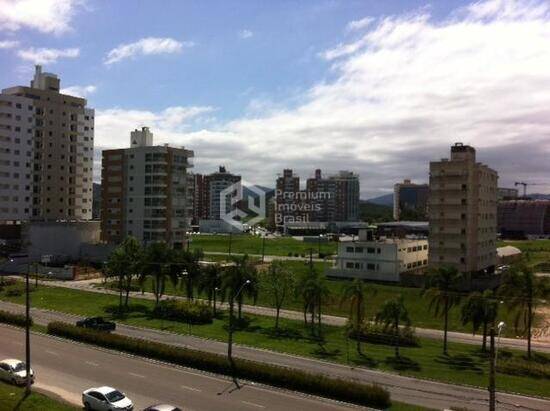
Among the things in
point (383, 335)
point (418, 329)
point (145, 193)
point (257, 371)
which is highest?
point (145, 193)

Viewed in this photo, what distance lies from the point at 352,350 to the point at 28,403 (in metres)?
29.7

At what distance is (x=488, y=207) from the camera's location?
10950cm

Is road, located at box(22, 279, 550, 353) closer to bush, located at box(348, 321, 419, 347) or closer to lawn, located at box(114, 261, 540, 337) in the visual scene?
lawn, located at box(114, 261, 540, 337)

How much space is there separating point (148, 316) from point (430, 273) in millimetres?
33717

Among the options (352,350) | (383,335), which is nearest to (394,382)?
(352,350)

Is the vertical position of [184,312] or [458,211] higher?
[458,211]

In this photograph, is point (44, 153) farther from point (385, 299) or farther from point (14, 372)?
point (14, 372)

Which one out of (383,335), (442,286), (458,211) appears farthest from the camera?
(458,211)

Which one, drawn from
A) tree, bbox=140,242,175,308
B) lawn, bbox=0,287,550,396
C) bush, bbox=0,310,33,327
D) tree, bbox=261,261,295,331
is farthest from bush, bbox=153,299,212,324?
bush, bbox=0,310,33,327

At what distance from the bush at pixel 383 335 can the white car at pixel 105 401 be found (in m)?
28.8

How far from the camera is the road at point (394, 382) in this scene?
36406 millimetres

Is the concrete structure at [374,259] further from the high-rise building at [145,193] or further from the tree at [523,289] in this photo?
the tree at [523,289]

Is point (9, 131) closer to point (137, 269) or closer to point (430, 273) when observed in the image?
point (137, 269)

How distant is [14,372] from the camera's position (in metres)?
38.0
